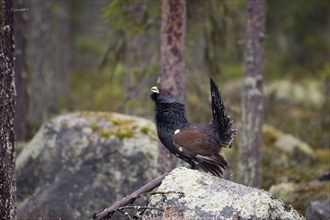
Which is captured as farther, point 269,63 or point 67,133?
point 269,63

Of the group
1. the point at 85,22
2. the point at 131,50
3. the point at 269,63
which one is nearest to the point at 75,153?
the point at 131,50

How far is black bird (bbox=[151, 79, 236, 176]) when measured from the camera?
6.77 m

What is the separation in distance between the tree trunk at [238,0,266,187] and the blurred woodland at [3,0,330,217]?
0.38 m

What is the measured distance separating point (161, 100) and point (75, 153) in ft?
11.7

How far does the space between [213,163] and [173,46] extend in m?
2.91

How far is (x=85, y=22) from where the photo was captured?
3709cm

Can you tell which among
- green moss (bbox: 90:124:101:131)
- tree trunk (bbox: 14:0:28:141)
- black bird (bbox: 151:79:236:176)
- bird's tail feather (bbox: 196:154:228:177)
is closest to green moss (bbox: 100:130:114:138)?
green moss (bbox: 90:124:101:131)

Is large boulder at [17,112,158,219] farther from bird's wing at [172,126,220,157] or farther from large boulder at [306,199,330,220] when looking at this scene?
bird's wing at [172,126,220,157]

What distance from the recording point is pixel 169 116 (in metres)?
6.99

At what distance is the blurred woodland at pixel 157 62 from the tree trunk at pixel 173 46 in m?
1.91

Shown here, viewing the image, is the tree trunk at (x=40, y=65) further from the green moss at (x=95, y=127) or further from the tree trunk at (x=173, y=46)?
the tree trunk at (x=173, y=46)

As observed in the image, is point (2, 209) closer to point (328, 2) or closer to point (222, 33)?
point (222, 33)

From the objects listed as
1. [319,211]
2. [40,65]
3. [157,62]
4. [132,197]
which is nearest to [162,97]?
[132,197]

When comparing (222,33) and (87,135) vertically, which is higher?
(222,33)
